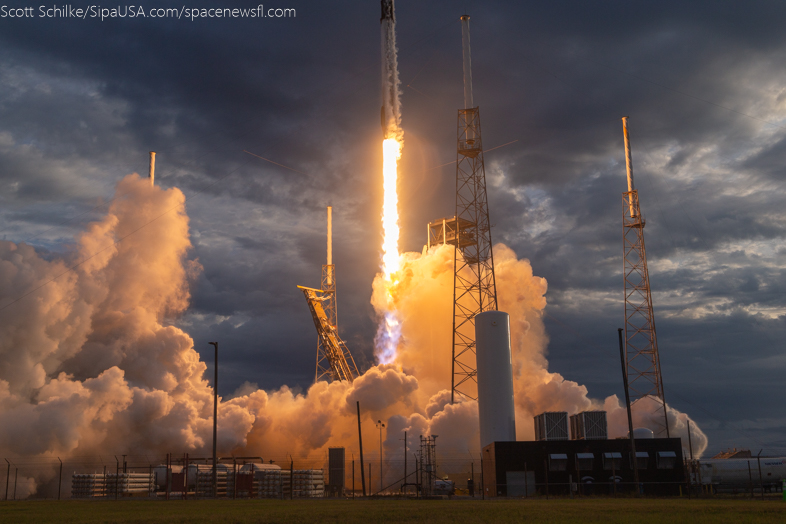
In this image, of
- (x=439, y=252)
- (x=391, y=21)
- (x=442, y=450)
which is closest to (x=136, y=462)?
(x=442, y=450)

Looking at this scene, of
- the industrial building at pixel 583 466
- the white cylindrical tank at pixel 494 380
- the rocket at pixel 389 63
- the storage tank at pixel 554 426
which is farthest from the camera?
the rocket at pixel 389 63

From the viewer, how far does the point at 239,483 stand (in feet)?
204

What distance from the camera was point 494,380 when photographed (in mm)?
57562

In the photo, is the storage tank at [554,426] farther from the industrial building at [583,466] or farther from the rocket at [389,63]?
the rocket at [389,63]

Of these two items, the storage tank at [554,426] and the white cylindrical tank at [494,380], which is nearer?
the storage tank at [554,426]

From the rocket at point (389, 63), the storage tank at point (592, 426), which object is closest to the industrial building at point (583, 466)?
the storage tank at point (592, 426)

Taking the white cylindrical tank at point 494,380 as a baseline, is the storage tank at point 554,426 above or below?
below

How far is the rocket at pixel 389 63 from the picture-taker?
6675 cm

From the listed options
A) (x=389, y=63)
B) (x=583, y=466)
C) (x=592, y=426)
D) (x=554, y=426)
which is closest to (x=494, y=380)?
(x=554, y=426)

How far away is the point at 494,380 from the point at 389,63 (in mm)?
32744

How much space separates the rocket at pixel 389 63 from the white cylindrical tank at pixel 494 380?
23476mm

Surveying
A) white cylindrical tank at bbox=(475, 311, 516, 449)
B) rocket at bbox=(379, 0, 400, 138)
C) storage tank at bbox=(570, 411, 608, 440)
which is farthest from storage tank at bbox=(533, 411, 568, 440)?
rocket at bbox=(379, 0, 400, 138)

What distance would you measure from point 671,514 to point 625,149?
53717 millimetres

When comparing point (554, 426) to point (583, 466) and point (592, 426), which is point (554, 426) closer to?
point (592, 426)
